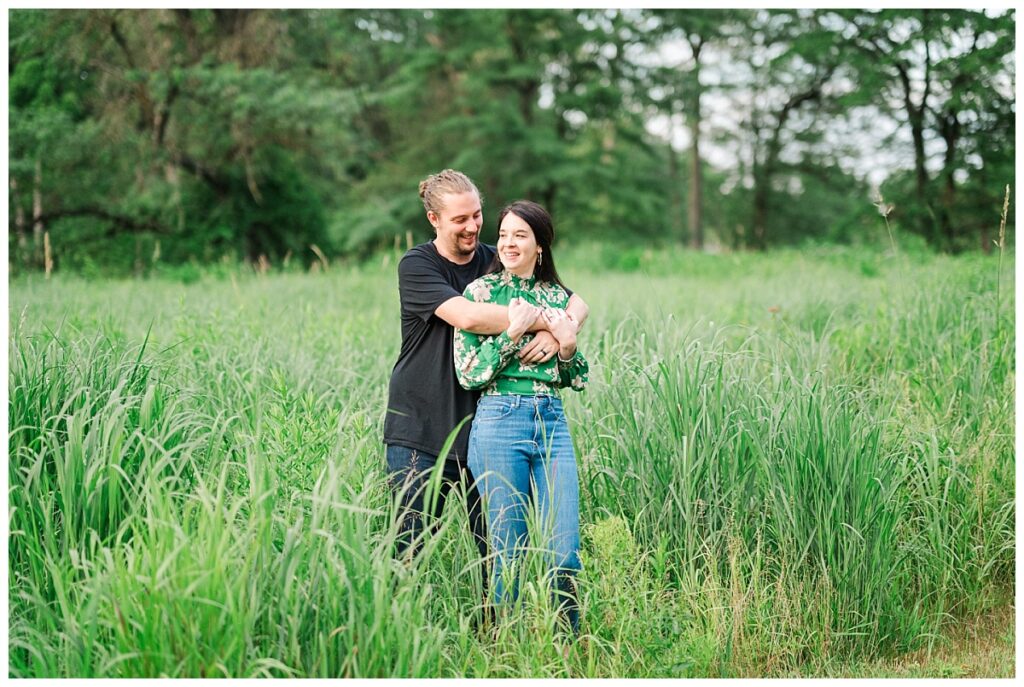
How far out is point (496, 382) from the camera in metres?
3.36

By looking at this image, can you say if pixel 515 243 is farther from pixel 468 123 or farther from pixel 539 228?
pixel 468 123

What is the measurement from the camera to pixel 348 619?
2.75 m

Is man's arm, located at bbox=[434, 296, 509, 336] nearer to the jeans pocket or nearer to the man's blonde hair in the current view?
the jeans pocket

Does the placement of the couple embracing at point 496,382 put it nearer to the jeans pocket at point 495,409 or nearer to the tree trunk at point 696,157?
the jeans pocket at point 495,409

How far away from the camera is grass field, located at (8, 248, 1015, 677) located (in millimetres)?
2678

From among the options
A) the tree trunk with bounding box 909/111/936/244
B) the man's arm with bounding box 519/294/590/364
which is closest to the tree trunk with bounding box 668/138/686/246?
the tree trunk with bounding box 909/111/936/244

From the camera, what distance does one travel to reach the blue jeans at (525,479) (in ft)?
10.8

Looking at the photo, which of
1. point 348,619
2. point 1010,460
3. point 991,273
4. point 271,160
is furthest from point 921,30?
point 348,619

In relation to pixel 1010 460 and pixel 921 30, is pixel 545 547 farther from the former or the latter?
pixel 921 30

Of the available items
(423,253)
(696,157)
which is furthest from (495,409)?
(696,157)

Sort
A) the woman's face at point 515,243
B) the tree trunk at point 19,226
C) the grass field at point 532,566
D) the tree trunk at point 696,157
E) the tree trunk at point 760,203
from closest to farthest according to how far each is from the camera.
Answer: the grass field at point 532,566 → the woman's face at point 515,243 → the tree trunk at point 19,226 → the tree trunk at point 696,157 → the tree trunk at point 760,203

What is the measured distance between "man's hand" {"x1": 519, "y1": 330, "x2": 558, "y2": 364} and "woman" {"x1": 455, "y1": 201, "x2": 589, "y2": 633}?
3 centimetres

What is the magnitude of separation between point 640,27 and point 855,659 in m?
22.0

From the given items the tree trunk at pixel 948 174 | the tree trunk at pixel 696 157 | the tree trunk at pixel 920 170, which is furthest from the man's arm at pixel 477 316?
the tree trunk at pixel 696 157
